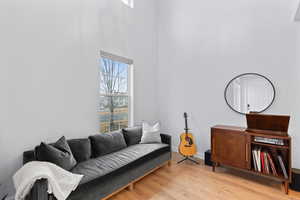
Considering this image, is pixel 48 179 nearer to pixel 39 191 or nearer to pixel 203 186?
pixel 39 191

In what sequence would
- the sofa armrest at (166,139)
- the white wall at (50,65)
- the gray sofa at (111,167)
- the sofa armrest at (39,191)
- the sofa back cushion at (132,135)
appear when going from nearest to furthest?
the sofa armrest at (39,191), the gray sofa at (111,167), the white wall at (50,65), the sofa back cushion at (132,135), the sofa armrest at (166,139)

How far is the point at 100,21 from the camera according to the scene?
112 inches

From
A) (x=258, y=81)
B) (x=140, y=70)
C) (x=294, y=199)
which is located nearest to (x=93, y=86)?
(x=140, y=70)

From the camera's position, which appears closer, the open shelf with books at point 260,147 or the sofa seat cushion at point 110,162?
the sofa seat cushion at point 110,162

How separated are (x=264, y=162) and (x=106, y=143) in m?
2.46

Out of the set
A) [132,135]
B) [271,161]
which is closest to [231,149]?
[271,161]

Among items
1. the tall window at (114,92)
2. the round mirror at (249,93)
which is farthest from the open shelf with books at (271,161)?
the tall window at (114,92)

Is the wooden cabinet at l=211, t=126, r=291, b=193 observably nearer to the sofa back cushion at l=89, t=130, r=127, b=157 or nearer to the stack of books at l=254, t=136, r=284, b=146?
the stack of books at l=254, t=136, r=284, b=146

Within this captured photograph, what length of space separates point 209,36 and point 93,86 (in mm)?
2638

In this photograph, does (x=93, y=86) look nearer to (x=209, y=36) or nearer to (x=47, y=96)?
(x=47, y=96)

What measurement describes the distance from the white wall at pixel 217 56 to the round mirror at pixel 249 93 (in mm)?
95

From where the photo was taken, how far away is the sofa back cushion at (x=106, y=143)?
2416 mm

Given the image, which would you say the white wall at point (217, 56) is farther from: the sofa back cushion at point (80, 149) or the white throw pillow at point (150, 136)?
the sofa back cushion at point (80, 149)

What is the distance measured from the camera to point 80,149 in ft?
7.23
